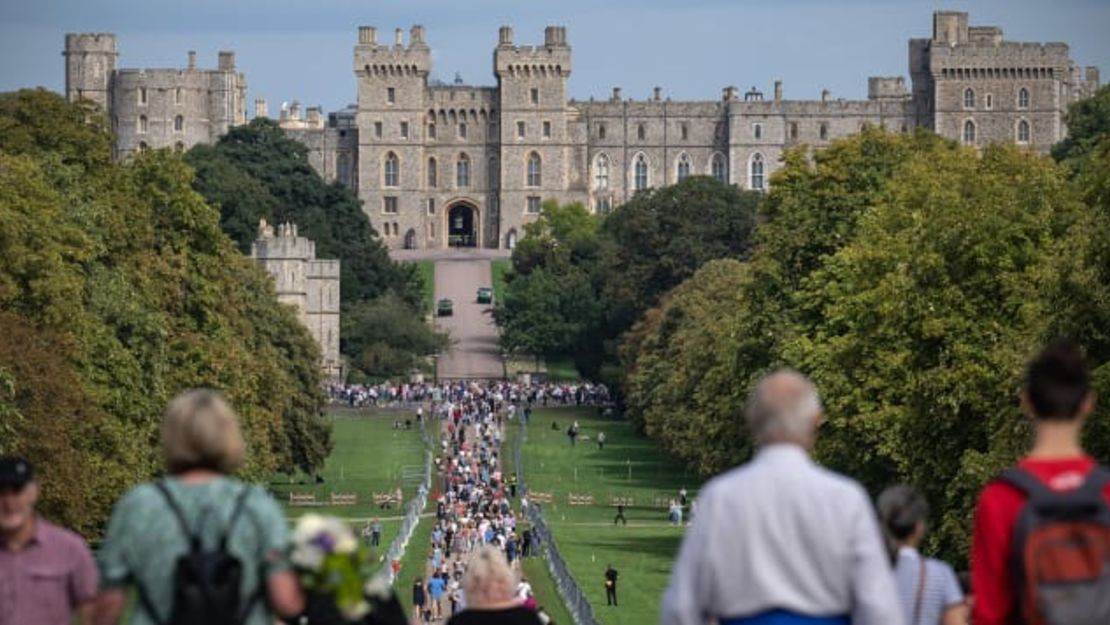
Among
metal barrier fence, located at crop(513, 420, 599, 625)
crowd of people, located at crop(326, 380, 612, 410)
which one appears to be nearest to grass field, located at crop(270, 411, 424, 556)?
metal barrier fence, located at crop(513, 420, 599, 625)

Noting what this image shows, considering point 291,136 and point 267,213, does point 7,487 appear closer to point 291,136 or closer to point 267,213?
point 267,213

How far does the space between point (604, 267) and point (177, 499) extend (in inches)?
3700

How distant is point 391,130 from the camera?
445ft

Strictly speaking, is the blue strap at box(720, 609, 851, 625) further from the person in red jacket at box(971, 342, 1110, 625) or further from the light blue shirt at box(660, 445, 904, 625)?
the person in red jacket at box(971, 342, 1110, 625)

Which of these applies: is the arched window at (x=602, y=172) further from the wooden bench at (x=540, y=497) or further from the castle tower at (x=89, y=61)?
the wooden bench at (x=540, y=497)

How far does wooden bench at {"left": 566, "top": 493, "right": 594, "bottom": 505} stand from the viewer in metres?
58.7

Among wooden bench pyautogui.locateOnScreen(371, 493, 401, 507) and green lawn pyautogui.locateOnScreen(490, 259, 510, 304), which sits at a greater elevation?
green lawn pyautogui.locateOnScreen(490, 259, 510, 304)

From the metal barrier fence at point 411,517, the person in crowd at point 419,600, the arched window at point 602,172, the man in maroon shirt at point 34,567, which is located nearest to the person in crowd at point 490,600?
the man in maroon shirt at point 34,567

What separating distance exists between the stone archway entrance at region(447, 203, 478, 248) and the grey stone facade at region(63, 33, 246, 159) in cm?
1047

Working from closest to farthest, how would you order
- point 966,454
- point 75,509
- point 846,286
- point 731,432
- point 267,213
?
point 966,454, point 75,509, point 846,286, point 731,432, point 267,213

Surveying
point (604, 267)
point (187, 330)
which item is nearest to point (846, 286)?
point (187, 330)

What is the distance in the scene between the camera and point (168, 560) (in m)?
8.49

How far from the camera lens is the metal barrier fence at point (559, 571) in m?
31.6

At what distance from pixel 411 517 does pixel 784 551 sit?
41941 millimetres
